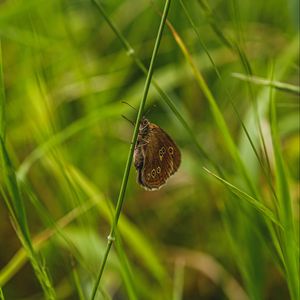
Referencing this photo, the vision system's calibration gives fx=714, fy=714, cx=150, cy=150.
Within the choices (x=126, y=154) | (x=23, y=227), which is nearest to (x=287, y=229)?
(x=23, y=227)

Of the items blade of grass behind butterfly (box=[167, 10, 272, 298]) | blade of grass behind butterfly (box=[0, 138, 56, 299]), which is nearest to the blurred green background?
blade of grass behind butterfly (box=[167, 10, 272, 298])

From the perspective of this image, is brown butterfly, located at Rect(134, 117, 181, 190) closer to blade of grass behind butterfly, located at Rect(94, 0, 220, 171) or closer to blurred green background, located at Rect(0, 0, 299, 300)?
blade of grass behind butterfly, located at Rect(94, 0, 220, 171)

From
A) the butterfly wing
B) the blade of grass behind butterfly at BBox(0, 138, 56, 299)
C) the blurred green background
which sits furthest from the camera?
the blurred green background

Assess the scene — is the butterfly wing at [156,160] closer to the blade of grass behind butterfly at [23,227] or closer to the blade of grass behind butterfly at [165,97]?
the blade of grass behind butterfly at [165,97]

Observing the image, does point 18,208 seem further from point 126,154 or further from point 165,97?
point 126,154

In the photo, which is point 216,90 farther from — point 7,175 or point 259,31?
point 7,175

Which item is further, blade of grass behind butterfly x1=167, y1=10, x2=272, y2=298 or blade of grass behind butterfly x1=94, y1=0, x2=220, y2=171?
blade of grass behind butterfly x1=167, y1=10, x2=272, y2=298

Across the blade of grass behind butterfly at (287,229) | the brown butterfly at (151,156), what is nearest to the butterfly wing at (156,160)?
the brown butterfly at (151,156)
